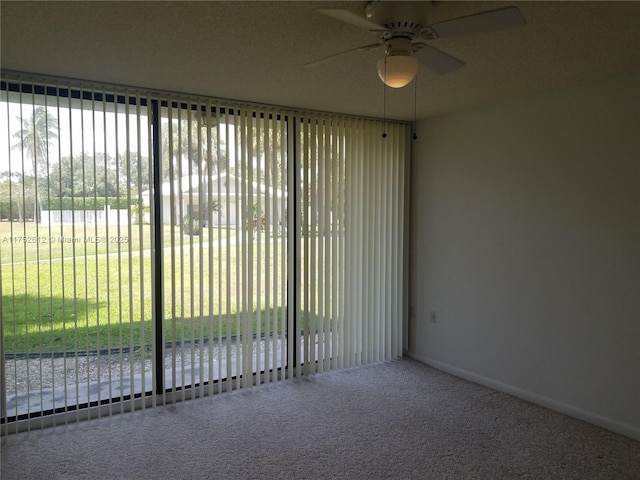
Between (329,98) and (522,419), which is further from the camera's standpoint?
(329,98)

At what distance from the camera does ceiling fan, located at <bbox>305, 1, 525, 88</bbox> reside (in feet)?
5.84

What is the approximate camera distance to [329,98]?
3.63m

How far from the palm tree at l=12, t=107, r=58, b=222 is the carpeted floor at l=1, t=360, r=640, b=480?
1.50 m

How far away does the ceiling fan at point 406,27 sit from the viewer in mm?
1780

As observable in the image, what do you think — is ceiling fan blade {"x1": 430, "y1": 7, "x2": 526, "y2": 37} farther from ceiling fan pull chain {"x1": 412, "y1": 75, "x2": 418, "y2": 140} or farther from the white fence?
the white fence

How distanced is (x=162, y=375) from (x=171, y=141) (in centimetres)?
174

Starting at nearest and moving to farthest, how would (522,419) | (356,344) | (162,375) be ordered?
(522,419) < (162,375) < (356,344)

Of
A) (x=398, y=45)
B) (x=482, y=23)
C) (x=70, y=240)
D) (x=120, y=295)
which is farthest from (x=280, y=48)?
(x=120, y=295)

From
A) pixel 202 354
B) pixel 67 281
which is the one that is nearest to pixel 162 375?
pixel 202 354

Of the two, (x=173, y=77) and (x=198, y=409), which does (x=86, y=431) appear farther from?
(x=173, y=77)

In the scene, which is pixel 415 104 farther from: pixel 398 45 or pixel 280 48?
pixel 398 45

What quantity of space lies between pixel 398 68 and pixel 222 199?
79.1 inches

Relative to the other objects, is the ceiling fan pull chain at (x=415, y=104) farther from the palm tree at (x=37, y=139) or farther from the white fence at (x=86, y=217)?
the palm tree at (x=37, y=139)

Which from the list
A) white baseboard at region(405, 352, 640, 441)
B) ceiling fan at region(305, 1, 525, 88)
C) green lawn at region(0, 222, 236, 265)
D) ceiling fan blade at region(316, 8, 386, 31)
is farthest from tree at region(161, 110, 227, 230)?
white baseboard at region(405, 352, 640, 441)
